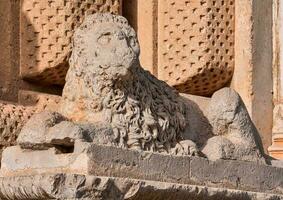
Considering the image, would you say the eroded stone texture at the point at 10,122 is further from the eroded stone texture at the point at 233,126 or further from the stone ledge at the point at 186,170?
the stone ledge at the point at 186,170

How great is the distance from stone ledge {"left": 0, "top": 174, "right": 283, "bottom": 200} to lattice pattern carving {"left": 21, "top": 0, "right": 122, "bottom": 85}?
2154 mm

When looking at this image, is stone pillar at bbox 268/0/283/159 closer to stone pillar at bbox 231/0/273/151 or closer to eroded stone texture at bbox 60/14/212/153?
stone pillar at bbox 231/0/273/151

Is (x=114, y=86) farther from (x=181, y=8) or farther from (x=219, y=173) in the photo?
(x=181, y=8)

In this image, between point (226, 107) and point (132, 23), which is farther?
point (132, 23)

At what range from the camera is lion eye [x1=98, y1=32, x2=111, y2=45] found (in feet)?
26.2

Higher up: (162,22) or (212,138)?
(162,22)

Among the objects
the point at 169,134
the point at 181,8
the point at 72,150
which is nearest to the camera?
the point at 72,150

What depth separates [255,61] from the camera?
1095cm

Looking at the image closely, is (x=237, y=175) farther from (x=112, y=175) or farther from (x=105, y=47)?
(x=105, y=47)

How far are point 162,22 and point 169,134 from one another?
9.18ft

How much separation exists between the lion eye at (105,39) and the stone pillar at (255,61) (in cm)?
306

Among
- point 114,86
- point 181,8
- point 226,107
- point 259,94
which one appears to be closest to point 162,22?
point 181,8

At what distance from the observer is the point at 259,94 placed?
10984mm

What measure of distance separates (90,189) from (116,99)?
2.44 feet
